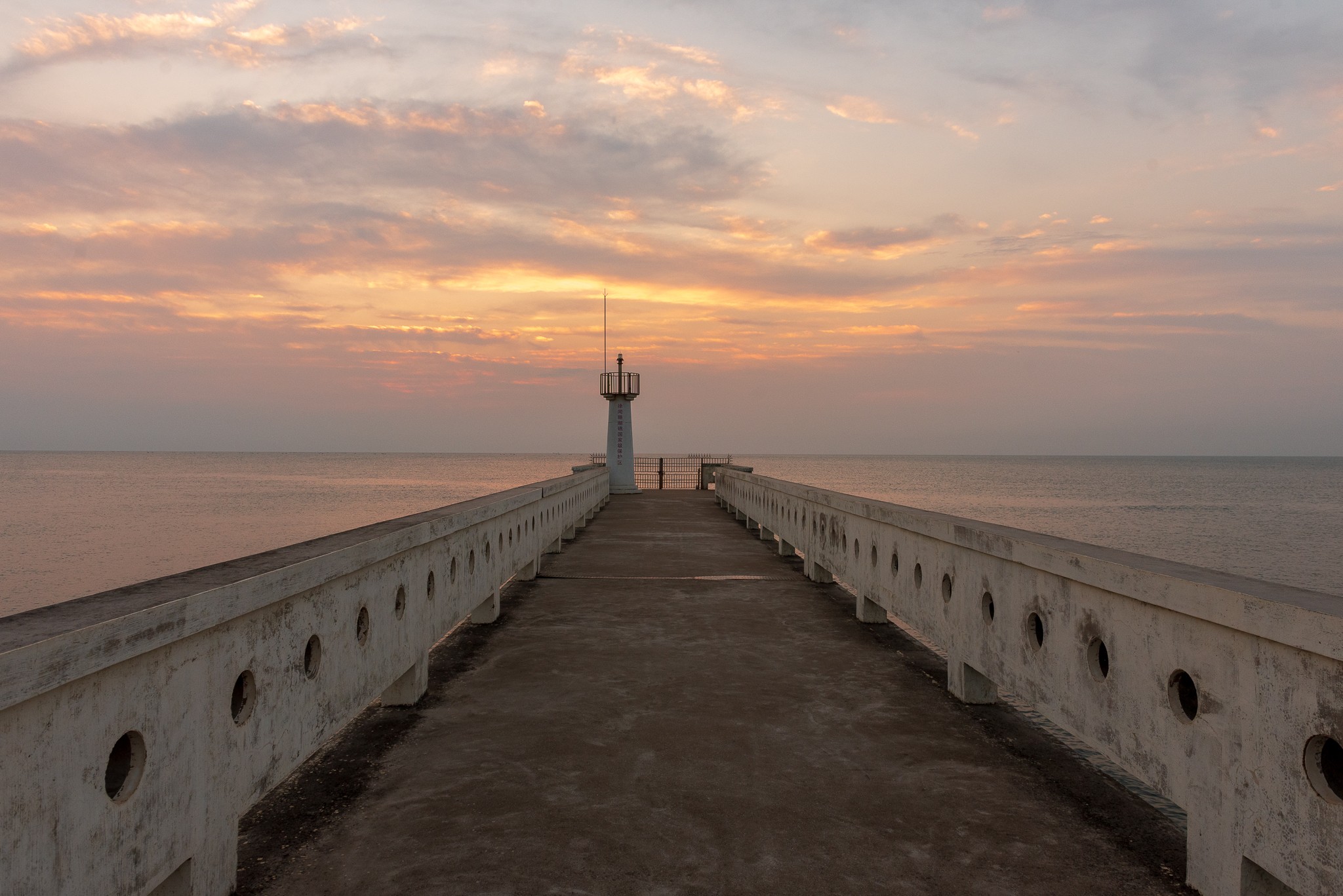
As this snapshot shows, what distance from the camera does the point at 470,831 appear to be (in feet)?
14.0

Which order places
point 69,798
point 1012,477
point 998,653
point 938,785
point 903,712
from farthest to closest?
point 1012,477, point 903,712, point 998,653, point 938,785, point 69,798

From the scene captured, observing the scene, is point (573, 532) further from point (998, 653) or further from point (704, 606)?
point (998, 653)

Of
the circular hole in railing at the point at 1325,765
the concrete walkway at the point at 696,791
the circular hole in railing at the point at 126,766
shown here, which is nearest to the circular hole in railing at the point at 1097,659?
the concrete walkway at the point at 696,791

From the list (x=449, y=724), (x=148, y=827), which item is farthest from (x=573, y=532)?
(x=148, y=827)

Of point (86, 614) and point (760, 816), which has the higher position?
point (86, 614)

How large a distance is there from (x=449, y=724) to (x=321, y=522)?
50.4m

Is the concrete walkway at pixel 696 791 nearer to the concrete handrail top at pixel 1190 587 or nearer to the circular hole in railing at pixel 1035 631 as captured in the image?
the circular hole in railing at pixel 1035 631

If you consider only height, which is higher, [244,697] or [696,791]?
[244,697]

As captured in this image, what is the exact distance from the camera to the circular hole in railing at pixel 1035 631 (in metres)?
5.25

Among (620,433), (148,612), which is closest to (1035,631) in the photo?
(148,612)

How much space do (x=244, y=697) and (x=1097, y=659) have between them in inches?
180

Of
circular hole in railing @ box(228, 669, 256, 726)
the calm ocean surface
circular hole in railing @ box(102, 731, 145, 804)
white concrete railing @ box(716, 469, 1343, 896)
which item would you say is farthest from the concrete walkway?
the calm ocean surface

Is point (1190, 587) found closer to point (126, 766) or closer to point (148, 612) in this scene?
point (148, 612)

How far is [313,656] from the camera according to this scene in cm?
464
